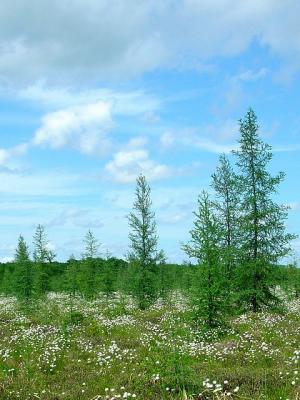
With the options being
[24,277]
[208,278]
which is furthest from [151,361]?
[24,277]

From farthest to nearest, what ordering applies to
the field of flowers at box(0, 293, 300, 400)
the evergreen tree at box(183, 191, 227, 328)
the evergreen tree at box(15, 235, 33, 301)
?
the evergreen tree at box(15, 235, 33, 301) < the evergreen tree at box(183, 191, 227, 328) < the field of flowers at box(0, 293, 300, 400)

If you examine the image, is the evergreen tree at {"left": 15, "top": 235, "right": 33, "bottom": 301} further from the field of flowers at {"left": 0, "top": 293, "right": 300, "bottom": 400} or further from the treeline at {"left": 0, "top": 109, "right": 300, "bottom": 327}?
the field of flowers at {"left": 0, "top": 293, "right": 300, "bottom": 400}

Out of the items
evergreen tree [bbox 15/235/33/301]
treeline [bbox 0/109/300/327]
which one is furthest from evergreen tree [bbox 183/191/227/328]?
evergreen tree [bbox 15/235/33/301]

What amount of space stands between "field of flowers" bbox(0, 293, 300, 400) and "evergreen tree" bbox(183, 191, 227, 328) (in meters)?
0.67

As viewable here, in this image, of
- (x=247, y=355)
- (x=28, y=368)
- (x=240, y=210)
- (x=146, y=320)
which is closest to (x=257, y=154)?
(x=240, y=210)

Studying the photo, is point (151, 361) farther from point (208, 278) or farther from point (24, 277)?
point (24, 277)

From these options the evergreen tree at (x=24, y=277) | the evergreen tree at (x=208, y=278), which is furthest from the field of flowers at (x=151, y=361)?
the evergreen tree at (x=24, y=277)

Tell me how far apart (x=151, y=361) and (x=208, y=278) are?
17.9 ft

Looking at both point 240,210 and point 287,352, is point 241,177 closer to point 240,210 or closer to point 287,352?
point 240,210

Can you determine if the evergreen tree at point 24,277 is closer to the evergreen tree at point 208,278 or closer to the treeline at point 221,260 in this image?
the treeline at point 221,260

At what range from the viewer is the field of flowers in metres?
10.8

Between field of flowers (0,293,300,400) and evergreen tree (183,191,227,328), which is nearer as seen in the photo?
→ field of flowers (0,293,300,400)

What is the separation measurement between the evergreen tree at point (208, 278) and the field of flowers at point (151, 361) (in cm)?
67

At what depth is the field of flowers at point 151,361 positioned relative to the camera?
1077 cm
